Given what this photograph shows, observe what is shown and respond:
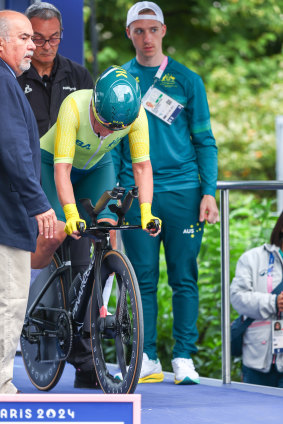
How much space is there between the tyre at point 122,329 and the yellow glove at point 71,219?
240mm

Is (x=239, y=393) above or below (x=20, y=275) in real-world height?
below

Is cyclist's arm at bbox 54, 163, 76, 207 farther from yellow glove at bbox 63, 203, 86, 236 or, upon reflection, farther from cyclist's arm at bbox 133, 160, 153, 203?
cyclist's arm at bbox 133, 160, 153, 203

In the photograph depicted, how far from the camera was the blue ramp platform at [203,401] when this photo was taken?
460 centimetres

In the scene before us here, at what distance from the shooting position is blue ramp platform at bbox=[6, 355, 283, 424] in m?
4.60

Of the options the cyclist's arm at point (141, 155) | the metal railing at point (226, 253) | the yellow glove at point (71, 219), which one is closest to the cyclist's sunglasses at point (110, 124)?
the cyclist's arm at point (141, 155)

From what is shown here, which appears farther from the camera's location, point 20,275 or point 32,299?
point 32,299

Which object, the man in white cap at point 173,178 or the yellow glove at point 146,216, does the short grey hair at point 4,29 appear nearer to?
the yellow glove at point 146,216

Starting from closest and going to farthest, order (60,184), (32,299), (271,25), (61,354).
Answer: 1. (60,184)
2. (61,354)
3. (32,299)
4. (271,25)

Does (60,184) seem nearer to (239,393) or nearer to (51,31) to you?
(51,31)

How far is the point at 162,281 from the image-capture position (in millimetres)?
8992

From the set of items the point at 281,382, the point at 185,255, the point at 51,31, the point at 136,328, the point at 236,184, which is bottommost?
the point at 281,382

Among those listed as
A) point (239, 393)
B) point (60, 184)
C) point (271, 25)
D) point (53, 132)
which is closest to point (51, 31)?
point (53, 132)

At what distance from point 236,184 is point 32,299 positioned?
4.43 ft

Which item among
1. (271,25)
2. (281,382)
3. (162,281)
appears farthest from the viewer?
(271,25)
